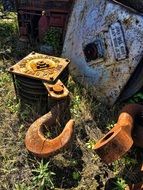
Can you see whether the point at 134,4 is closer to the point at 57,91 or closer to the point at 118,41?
the point at 118,41

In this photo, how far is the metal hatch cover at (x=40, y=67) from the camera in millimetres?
4160

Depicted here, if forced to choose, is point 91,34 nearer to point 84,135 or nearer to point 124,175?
point 84,135

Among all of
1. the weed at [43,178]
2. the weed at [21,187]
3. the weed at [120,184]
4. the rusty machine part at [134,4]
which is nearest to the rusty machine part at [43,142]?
the weed at [43,178]

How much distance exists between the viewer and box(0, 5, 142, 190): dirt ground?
354 cm

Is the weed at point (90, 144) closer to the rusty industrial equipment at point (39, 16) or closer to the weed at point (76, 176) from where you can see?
the weed at point (76, 176)

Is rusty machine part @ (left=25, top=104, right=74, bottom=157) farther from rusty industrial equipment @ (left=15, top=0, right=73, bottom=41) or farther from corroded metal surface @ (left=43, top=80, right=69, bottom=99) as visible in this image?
rusty industrial equipment @ (left=15, top=0, right=73, bottom=41)

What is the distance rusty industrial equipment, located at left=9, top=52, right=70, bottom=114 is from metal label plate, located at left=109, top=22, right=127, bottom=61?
583 millimetres

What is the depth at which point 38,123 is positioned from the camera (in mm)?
3779

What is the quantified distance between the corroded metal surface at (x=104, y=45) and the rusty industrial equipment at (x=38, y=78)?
1.38ft

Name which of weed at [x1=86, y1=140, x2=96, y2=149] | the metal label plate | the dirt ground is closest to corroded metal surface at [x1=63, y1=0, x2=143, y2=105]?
the metal label plate

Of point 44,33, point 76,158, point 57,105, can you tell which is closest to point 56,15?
point 44,33

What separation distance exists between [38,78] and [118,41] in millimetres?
1001

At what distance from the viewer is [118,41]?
4395 millimetres

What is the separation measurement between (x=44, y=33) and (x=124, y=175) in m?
2.55
